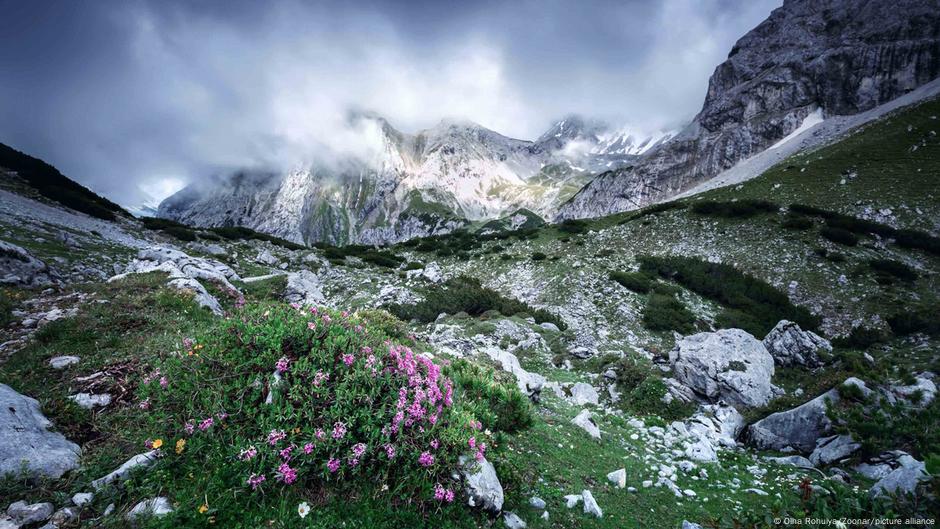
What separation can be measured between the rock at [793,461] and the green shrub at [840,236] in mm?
29920

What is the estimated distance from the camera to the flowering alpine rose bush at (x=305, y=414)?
3.83 m

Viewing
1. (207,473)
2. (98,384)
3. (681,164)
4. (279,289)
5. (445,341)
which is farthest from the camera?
(681,164)

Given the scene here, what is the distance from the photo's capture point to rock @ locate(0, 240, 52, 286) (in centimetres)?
1179

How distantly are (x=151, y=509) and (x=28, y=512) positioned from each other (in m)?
1.02

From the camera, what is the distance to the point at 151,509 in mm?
3379

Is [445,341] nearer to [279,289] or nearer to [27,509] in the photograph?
[279,289]

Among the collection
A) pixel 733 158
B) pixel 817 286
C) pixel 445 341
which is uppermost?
pixel 733 158

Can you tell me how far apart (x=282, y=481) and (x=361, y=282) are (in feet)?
91.2

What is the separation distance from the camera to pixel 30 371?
19.3ft

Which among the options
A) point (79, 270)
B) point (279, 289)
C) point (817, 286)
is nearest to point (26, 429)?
point (279, 289)

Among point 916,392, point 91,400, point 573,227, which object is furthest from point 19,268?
point 573,227

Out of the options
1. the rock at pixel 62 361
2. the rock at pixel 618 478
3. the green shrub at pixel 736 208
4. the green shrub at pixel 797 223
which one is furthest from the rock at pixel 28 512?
the green shrub at pixel 736 208

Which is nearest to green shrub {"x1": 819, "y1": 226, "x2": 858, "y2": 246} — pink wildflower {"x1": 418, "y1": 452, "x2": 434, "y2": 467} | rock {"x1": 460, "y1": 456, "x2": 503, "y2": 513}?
rock {"x1": 460, "y1": 456, "x2": 503, "y2": 513}

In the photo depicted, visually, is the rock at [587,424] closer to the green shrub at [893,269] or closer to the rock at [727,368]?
the rock at [727,368]
